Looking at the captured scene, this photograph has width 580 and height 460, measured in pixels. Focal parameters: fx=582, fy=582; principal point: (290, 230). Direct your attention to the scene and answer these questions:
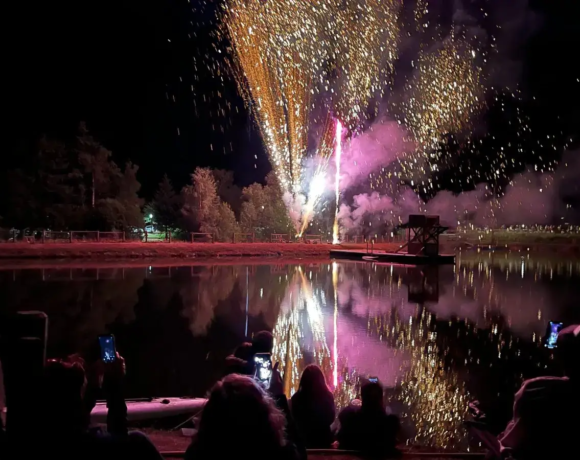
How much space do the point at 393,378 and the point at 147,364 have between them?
3.82 m

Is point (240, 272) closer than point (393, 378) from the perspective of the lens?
No

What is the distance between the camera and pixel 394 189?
53062 millimetres

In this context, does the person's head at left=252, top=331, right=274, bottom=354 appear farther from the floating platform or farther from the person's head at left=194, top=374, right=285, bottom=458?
the floating platform

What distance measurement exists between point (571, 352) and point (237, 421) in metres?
1.70

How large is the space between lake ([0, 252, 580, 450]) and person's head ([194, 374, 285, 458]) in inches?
149

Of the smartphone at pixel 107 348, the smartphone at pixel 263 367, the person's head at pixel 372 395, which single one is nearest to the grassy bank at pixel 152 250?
the smartphone at pixel 263 367

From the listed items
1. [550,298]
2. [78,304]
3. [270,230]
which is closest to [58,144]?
[270,230]

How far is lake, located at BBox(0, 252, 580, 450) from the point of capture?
805 cm

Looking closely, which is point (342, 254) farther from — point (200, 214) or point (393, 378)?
point (393, 378)

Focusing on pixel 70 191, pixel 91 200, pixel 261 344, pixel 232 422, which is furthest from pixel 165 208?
pixel 232 422

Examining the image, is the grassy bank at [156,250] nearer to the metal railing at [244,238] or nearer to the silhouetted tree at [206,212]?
the metal railing at [244,238]

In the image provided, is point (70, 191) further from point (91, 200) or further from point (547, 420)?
point (547, 420)

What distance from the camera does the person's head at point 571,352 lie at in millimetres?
2748

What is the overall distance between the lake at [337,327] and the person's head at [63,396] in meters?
4.04
